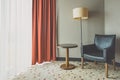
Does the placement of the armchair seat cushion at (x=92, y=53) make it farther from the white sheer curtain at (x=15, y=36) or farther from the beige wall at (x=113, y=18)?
the white sheer curtain at (x=15, y=36)

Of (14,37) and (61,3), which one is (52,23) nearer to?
(61,3)

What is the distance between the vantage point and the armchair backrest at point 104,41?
3.60m

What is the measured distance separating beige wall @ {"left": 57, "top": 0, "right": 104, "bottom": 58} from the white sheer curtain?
103 centimetres

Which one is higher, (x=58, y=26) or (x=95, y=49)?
(x=58, y=26)

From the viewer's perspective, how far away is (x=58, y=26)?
14.9 ft

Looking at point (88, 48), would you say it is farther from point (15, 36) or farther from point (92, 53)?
point (15, 36)

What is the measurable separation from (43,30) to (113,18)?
195 centimetres

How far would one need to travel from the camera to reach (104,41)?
3834 millimetres

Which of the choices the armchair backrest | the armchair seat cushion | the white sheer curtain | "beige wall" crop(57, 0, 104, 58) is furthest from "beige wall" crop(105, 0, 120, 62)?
the white sheer curtain

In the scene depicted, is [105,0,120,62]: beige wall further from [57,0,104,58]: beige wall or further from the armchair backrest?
the armchair backrest

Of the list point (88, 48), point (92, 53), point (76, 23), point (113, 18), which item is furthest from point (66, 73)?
point (113, 18)

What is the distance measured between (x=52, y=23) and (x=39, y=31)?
540mm

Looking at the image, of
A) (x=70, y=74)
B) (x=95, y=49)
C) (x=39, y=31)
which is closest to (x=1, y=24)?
(x=39, y=31)

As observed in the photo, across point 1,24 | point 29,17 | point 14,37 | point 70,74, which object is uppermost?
point 29,17
